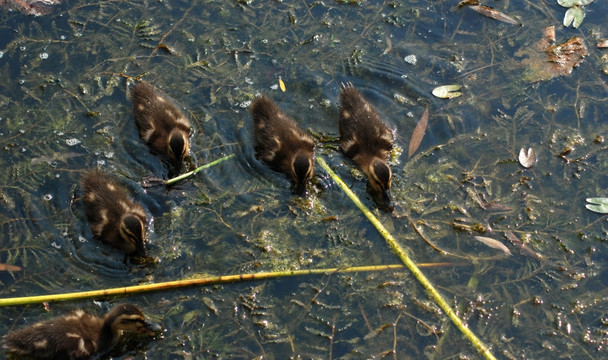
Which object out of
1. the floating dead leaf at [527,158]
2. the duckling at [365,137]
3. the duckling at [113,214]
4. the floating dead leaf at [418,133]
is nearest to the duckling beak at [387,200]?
the duckling at [365,137]

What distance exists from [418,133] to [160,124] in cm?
195

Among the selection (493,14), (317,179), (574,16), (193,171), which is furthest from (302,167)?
(574,16)

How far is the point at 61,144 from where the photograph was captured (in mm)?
5602

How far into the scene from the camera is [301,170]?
5215 millimetres

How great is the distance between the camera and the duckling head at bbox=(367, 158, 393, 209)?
17.0 ft

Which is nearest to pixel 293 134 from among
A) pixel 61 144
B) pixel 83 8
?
pixel 61 144

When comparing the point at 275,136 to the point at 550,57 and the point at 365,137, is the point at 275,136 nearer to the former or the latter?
the point at 365,137

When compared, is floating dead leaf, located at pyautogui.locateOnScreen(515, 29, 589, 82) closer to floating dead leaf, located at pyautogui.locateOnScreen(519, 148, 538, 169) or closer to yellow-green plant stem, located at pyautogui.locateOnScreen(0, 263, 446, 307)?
floating dead leaf, located at pyautogui.locateOnScreen(519, 148, 538, 169)

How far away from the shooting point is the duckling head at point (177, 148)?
530 centimetres

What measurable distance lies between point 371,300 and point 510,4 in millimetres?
3457

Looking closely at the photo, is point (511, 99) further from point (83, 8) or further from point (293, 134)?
point (83, 8)

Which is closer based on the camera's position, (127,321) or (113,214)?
(127,321)

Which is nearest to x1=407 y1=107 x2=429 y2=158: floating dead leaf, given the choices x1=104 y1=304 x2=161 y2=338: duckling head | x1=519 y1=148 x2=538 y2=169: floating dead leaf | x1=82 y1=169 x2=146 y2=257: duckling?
x1=519 y1=148 x2=538 y2=169: floating dead leaf

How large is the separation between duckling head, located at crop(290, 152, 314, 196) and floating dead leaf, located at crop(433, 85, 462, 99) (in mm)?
1331
